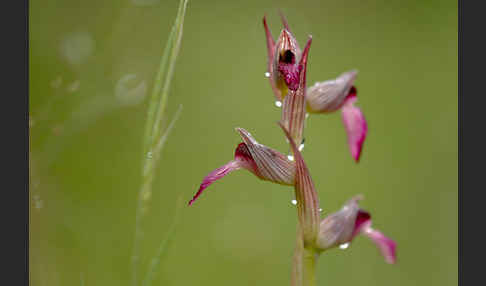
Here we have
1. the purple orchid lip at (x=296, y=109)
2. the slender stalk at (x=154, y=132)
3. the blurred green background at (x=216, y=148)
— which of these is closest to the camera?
the slender stalk at (x=154, y=132)

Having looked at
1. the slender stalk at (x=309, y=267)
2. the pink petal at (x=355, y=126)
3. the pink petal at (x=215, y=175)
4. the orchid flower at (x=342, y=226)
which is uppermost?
the pink petal at (x=355, y=126)

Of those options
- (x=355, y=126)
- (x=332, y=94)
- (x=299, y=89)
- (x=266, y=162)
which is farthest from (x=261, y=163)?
(x=355, y=126)

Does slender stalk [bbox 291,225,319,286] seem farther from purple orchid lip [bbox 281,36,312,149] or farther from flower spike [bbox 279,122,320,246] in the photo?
purple orchid lip [bbox 281,36,312,149]

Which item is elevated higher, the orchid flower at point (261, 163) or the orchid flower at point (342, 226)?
the orchid flower at point (261, 163)

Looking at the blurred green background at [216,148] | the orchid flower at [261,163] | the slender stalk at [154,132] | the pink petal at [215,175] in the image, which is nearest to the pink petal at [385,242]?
the orchid flower at [261,163]

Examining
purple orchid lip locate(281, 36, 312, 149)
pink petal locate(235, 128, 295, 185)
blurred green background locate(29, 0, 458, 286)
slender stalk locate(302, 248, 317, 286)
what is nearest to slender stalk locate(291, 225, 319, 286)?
slender stalk locate(302, 248, 317, 286)

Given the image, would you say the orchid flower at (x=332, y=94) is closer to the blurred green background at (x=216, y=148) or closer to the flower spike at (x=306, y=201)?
the flower spike at (x=306, y=201)

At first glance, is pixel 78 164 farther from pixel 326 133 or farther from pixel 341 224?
pixel 341 224
